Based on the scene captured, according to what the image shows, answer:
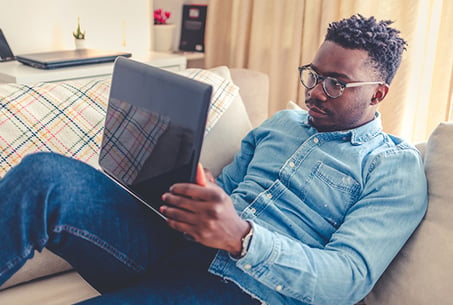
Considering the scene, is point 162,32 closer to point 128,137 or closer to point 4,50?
point 4,50

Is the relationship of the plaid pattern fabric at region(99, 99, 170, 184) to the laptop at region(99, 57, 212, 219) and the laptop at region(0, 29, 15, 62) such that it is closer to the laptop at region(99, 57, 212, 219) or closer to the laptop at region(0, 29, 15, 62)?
the laptop at region(99, 57, 212, 219)

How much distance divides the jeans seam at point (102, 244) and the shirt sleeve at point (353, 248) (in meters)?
0.25

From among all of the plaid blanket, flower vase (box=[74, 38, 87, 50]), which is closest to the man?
the plaid blanket

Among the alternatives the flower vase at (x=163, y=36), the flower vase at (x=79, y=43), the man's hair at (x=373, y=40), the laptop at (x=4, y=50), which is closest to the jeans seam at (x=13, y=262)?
the man's hair at (x=373, y=40)

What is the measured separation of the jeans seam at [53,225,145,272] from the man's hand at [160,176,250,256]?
179mm

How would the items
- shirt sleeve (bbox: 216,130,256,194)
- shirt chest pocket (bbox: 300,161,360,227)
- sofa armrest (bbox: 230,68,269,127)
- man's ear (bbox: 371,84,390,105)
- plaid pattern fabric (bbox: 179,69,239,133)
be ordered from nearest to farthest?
shirt chest pocket (bbox: 300,161,360,227), man's ear (bbox: 371,84,390,105), shirt sleeve (bbox: 216,130,256,194), plaid pattern fabric (bbox: 179,69,239,133), sofa armrest (bbox: 230,68,269,127)

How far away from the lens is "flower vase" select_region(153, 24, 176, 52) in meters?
2.76

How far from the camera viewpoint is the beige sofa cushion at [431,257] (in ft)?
3.43

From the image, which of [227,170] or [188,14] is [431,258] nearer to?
[227,170]

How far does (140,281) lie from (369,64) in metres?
0.71

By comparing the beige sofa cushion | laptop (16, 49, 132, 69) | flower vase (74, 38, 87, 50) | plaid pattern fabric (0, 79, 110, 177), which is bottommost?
the beige sofa cushion

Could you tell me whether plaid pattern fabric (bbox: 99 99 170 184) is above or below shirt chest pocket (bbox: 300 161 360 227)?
above

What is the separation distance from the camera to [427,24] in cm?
211

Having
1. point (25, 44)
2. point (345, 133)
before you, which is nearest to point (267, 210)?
point (345, 133)
